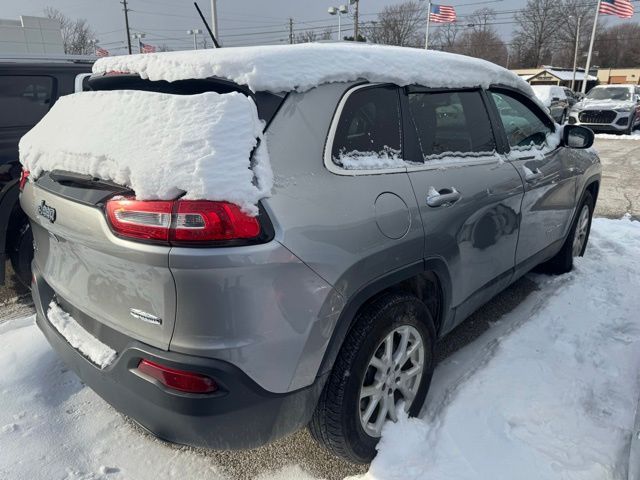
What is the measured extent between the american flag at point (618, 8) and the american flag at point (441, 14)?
9.01 meters

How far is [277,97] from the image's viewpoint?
6.09 feet

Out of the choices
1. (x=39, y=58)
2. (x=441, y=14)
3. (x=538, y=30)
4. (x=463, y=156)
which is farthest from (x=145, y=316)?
(x=538, y=30)

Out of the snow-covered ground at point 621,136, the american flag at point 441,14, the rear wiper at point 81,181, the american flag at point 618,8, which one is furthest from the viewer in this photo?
the american flag at point 441,14

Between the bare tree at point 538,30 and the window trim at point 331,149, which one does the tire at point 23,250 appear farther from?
the bare tree at point 538,30

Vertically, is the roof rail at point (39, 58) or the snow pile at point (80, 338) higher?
the roof rail at point (39, 58)

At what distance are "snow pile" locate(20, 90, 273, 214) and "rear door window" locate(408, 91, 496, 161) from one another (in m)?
1.07

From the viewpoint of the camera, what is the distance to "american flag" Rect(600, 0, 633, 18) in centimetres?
2492

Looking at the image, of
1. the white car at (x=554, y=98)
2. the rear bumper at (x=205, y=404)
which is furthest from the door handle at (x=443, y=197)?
the white car at (x=554, y=98)

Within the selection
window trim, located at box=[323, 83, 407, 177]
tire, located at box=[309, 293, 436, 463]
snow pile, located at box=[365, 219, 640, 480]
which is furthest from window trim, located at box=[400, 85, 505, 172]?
snow pile, located at box=[365, 219, 640, 480]

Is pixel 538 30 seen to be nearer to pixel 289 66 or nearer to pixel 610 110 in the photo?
pixel 610 110

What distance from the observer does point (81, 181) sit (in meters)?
1.95

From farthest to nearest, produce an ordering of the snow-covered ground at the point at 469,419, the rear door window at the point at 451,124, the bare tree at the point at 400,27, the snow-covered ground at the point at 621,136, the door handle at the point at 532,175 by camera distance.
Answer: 1. the bare tree at the point at 400,27
2. the snow-covered ground at the point at 621,136
3. the door handle at the point at 532,175
4. the rear door window at the point at 451,124
5. the snow-covered ground at the point at 469,419

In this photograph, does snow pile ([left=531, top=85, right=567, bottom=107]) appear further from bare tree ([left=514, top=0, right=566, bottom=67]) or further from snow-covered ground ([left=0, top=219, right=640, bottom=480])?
bare tree ([left=514, top=0, right=566, bottom=67])

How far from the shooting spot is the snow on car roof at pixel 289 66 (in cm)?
186
